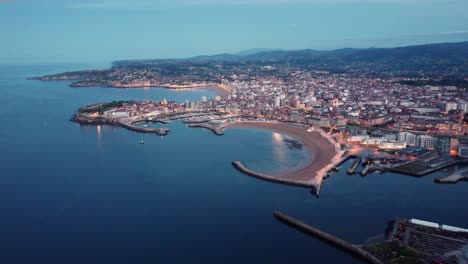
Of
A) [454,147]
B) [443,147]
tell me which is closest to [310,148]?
[443,147]

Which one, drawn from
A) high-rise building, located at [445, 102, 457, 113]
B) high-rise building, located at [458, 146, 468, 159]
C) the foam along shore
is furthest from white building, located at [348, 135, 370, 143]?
high-rise building, located at [445, 102, 457, 113]

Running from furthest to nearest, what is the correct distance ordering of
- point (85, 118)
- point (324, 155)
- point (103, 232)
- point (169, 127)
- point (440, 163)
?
point (85, 118)
point (169, 127)
point (324, 155)
point (440, 163)
point (103, 232)

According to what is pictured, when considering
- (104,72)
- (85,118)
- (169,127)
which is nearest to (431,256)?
(169,127)

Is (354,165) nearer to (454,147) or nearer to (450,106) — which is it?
(454,147)

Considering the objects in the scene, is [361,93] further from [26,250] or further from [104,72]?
[104,72]

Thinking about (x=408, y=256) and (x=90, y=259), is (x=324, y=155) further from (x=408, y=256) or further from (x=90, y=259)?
(x=90, y=259)

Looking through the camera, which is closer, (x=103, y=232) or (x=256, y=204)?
(x=103, y=232)

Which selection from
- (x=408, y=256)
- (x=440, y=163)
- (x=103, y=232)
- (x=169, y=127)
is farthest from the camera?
(x=169, y=127)
